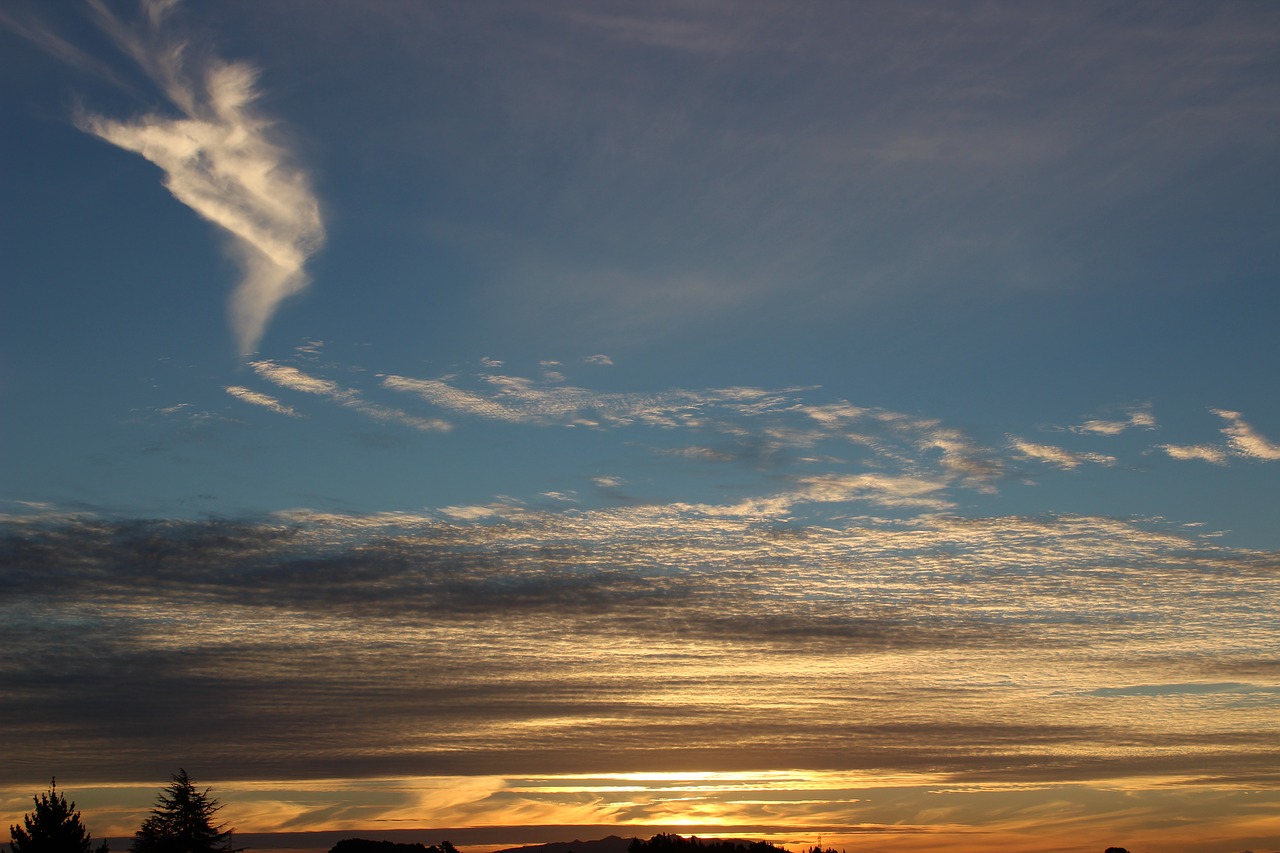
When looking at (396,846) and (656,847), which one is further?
(396,846)

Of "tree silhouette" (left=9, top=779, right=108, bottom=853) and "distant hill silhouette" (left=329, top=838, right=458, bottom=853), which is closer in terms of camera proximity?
"tree silhouette" (left=9, top=779, right=108, bottom=853)

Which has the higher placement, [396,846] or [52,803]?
[52,803]

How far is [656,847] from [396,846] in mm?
48729

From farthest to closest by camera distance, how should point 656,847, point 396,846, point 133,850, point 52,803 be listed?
1. point 396,846
2. point 656,847
3. point 133,850
4. point 52,803

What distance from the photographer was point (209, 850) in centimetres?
9138

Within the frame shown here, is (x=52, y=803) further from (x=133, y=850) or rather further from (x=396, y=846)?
(x=396, y=846)

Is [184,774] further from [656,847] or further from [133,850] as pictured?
[656,847]

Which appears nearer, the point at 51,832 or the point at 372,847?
the point at 51,832

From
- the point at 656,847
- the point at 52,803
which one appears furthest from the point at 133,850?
the point at 656,847

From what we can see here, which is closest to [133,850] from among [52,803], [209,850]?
[209,850]

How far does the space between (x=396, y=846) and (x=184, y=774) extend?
63.5 m

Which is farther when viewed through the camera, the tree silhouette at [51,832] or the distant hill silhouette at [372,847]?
the distant hill silhouette at [372,847]

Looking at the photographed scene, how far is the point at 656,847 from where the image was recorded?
120 meters

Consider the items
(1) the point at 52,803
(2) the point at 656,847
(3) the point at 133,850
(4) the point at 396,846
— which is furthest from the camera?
(4) the point at 396,846
